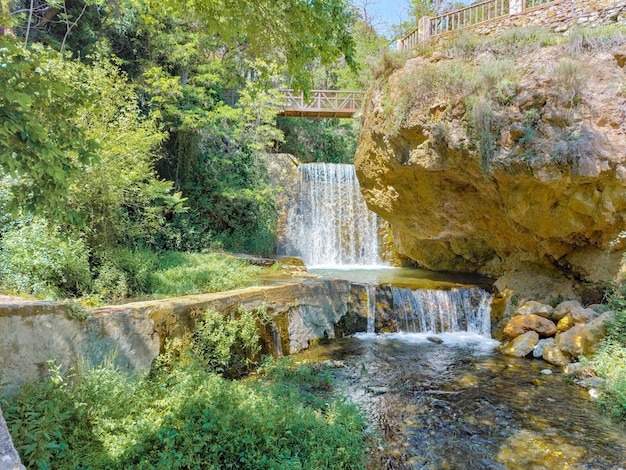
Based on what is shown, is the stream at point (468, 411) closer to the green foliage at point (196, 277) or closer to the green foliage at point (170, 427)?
the green foliage at point (170, 427)

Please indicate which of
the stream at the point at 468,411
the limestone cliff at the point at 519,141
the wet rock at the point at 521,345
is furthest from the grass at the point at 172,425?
the limestone cliff at the point at 519,141

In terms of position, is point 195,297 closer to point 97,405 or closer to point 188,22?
point 97,405

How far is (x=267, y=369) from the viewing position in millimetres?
5301

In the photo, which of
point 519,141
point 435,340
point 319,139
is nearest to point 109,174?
point 435,340

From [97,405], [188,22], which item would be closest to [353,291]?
[97,405]

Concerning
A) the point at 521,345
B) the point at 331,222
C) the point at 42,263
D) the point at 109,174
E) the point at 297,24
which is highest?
the point at 297,24

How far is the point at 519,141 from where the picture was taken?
694 cm

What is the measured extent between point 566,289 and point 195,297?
7.64m

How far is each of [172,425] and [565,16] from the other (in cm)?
1048

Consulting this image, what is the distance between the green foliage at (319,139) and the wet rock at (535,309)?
1266cm

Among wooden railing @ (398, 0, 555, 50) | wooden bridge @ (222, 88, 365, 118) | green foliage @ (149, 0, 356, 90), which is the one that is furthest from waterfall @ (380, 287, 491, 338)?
wooden bridge @ (222, 88, 365, 118)

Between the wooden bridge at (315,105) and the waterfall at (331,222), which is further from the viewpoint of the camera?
the wooden bridge at (315,105)

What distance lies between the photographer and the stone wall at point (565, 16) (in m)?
8.05

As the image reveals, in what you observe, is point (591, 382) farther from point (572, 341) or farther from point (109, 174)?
point (109, 174)
